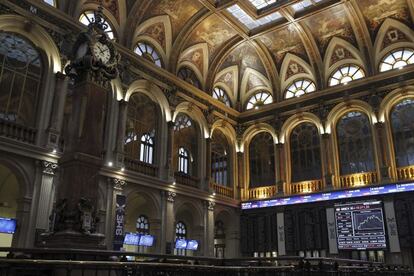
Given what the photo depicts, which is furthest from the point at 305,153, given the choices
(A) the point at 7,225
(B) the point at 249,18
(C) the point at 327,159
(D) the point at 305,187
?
(A) the point at 7,225

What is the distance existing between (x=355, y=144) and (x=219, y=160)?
8358 millimetres

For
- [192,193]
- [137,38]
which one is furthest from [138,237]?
[137,38]

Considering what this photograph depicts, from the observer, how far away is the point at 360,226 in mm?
20312

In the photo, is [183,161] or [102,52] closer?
[102,52]

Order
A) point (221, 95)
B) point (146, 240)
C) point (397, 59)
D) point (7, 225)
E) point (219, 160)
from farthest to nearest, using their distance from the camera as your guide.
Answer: point (221, 95) < point (219, 160) < point (397, 59) < point (146, 240) < point (7, 225)

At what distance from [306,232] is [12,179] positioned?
50.8 ft

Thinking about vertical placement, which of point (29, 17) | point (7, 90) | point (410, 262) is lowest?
point (410, 262)

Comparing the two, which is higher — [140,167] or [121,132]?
[121,132]

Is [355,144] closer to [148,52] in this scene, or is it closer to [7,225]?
[148,52]

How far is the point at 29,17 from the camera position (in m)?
15.3

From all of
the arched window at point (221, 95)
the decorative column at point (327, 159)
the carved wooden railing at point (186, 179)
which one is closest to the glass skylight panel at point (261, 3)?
the arched window at point (221, 95)

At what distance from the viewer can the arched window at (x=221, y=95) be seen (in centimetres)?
2597

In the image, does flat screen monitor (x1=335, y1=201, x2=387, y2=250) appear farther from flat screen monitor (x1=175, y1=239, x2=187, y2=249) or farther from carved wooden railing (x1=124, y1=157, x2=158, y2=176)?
carved wooden railing (x1=124, y1=157, x2=158, y2=176)

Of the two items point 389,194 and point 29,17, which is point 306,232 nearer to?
point 389,194
